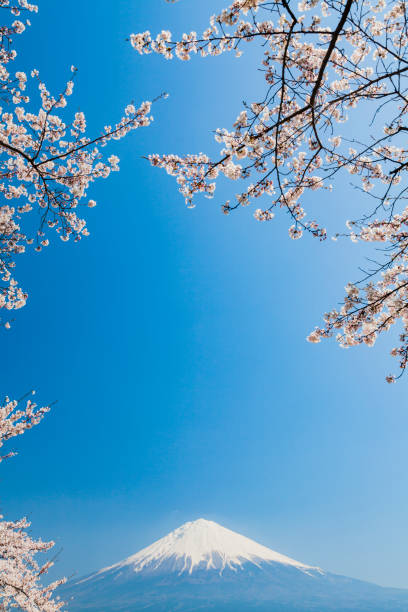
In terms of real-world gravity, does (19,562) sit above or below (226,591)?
above

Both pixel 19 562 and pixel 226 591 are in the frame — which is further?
pixel 226 591

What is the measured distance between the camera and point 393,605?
158 meters

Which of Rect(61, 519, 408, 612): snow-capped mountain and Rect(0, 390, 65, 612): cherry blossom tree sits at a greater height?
Rect(0, 390, 65, 612): cherry blossom tree

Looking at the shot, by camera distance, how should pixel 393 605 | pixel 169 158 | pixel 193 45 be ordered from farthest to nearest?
pixel 393 605, pixel 169 158, pixel 193 45

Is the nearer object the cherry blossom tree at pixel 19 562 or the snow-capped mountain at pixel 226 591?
the cherry blossom tree at pixel 19 562

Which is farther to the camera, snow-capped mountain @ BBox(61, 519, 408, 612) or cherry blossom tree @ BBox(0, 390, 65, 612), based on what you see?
snow-capped mountain @ BBox(61, 519, 408, 612)

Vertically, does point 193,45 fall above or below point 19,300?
above

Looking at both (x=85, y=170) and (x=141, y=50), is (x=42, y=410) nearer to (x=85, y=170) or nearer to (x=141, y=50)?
(x=85, y=170)

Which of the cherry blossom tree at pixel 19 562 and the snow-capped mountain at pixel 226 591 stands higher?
the cherry blossom tree at pixel 19 562

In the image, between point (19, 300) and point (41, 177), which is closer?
point (41, 177)

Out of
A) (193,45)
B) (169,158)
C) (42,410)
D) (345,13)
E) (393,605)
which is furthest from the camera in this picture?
(393,605)

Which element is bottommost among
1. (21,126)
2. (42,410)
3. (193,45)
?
(42,410)

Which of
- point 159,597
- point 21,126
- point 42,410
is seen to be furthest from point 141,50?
point 159,597

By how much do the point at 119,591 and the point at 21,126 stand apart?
24328 centimetres
